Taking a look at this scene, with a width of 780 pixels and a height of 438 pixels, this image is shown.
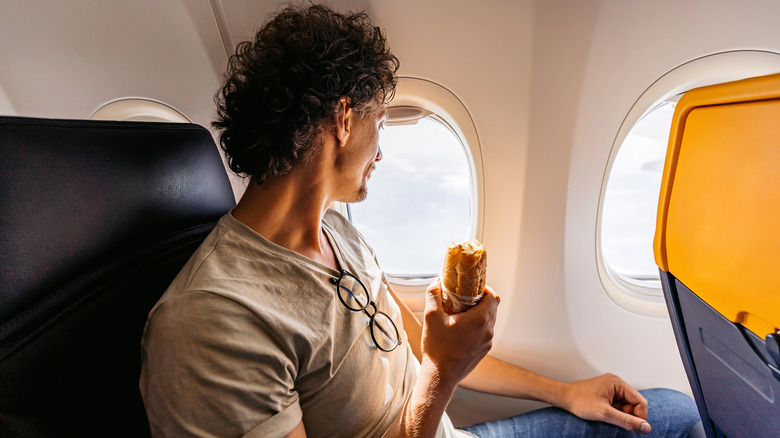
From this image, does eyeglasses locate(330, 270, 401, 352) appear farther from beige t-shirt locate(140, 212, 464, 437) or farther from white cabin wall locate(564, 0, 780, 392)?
white cabin wall locate(564, 0, 780, 392)

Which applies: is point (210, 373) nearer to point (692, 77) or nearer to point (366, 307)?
point (366, 307)

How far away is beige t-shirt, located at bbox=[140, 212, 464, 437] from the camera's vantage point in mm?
688

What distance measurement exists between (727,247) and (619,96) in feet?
2.75

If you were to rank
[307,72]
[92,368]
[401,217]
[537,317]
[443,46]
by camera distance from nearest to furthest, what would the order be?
[92,368] < [307,72] < [443,46] < [537,317] < [401,217]

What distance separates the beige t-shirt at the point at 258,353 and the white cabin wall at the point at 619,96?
1035 mm

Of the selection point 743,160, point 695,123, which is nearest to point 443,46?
point 695,123

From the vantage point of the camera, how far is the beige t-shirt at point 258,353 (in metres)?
0.69

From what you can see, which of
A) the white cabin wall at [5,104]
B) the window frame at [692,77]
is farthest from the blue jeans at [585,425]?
the white cabin wall at [5,104]

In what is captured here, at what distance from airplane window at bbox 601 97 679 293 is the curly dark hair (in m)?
1.32

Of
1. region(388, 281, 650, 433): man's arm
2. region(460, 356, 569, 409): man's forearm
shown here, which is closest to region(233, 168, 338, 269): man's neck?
region(388, 281, 650, 433): man's arm

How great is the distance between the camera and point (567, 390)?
1604 millimetres

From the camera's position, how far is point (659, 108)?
5.08 ft

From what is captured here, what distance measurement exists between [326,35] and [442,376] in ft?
2.95

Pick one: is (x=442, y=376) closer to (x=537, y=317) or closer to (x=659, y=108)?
(x=537, y=317)
